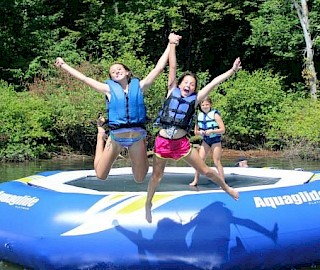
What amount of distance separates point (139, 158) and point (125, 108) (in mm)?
433

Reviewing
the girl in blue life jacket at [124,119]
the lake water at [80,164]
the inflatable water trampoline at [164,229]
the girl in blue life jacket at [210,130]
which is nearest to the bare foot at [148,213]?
the inflatable water trampoline at [164,229]

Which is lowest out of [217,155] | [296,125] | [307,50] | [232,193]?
[296,125]

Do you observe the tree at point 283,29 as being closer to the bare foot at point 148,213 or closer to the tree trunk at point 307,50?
the tree trunk at point 307,50

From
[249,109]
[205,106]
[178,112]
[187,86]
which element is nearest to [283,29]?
[249,109]

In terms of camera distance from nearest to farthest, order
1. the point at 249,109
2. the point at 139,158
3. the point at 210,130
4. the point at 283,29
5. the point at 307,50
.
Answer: the point at 139,158 < the point at 210,130 < the point at 249,109 < the point at 307,50 < the point at 283,29

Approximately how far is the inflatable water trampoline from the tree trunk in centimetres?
1453

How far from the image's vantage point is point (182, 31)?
26.5 m

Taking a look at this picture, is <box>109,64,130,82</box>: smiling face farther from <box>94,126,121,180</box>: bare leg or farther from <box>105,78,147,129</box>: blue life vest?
<box>94,126,121,180</box>: bare leg

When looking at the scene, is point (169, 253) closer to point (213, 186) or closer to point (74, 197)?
point (74, 197)

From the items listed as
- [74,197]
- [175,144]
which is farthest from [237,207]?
[74,197]

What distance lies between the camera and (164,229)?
562 centimetres

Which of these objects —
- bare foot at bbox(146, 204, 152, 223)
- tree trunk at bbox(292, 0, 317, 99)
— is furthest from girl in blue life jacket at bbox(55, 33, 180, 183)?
tree trunk at bbox(292, 0, 317, 99)

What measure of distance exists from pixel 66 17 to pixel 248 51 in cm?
703

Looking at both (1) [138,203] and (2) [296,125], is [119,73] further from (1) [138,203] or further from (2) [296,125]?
(2) [296,125]
